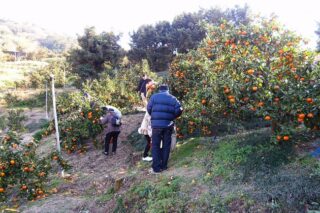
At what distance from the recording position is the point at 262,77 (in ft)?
15.4

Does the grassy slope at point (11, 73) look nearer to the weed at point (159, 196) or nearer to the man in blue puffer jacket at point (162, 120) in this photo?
the man in blue puffer jacket at point (162, 120)

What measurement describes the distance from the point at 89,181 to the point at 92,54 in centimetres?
1358

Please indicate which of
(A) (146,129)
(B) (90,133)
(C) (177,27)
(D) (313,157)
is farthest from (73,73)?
(D) (313,157)

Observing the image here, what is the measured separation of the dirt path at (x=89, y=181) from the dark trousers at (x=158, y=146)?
608 millimetres

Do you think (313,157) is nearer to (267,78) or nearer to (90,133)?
(267,78)

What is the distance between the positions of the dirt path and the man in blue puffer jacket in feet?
2.37

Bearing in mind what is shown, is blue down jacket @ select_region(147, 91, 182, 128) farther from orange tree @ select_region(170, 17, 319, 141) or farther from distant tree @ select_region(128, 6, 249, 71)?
distant tree @ select_region(128, 6, 249, 71)

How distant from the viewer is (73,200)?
5500 mm

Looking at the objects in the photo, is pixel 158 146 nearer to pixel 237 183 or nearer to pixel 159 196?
pixel 159 196

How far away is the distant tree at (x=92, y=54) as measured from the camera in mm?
18875

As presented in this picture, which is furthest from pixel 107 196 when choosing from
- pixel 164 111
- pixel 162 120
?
pixel 164 111

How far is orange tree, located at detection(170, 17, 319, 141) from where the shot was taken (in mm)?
4375

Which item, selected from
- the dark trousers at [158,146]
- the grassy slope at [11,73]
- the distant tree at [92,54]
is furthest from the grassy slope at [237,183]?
the grassy slope at [11,73]

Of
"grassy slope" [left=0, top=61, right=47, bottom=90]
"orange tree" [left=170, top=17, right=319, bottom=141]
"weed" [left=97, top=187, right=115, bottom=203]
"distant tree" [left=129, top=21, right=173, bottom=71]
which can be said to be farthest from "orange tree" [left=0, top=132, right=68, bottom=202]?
"grassy slope" [left=0, top=61, right=47, bottom=90]
